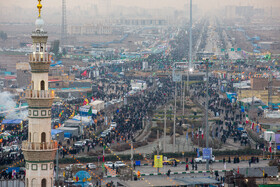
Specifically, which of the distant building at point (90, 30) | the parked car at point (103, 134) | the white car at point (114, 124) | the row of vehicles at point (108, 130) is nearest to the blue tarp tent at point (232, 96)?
the white car at point (114, 124)

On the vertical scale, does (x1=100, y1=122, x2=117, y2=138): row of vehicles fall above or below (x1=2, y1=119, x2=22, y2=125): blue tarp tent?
below

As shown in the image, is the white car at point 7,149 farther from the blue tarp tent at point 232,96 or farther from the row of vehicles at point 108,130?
the blue tarp tent at point 232,96

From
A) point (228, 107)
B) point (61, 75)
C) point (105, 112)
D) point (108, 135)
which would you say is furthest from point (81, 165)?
point (61, 75)

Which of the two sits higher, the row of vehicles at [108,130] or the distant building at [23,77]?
the distant building at [23,77]

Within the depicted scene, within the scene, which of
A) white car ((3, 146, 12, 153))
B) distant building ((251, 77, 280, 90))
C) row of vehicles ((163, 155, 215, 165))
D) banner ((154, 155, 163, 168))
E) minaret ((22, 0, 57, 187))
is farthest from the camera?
distant building ((251, 77, 280, 90))

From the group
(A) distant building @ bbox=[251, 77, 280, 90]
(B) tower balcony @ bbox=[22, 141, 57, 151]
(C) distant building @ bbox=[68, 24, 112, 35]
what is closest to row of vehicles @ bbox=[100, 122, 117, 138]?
(A) distant building @ bbox=[251, 77, 280, 90]

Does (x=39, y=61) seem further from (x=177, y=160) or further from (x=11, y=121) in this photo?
(x=11, y=121)

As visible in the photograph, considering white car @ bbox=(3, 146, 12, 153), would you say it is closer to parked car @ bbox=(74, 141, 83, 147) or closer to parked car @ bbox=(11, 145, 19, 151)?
parked car @ bbox=(11, 145, 19, 151)

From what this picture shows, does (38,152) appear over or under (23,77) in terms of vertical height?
over

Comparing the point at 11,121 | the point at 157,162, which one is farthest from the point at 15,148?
the point at 157,162
